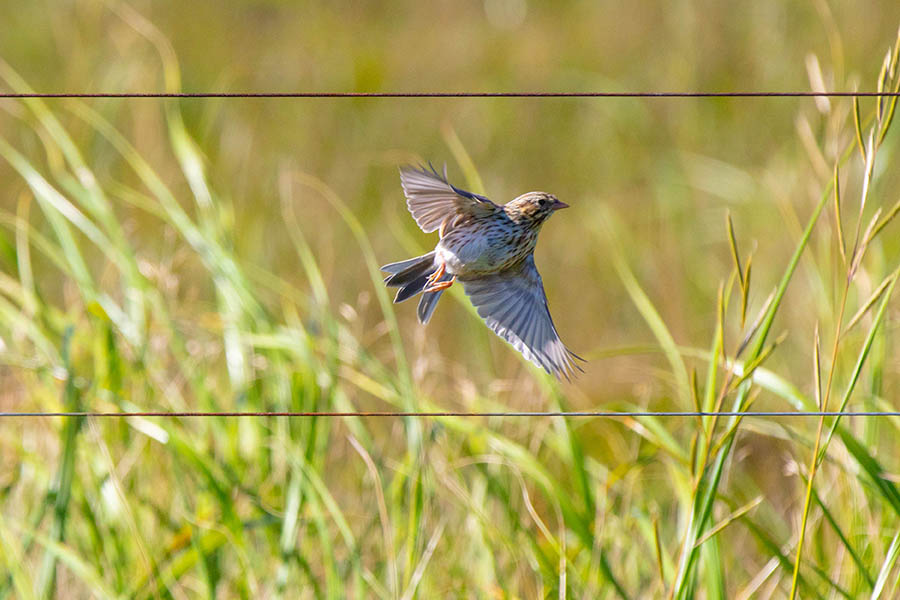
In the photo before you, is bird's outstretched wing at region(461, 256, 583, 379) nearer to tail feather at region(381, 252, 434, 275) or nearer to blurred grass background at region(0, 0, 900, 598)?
tail feather at region(381, 252, 434, 275)

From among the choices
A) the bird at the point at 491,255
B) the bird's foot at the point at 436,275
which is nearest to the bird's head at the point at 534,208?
the bird at the point at 491,255

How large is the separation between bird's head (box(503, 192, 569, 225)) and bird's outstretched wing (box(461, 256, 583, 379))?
9 cm

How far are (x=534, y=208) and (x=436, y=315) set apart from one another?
288cm

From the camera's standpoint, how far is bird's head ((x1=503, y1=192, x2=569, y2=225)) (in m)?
1.40

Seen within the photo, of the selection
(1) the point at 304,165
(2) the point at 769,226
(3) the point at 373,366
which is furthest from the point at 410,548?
(1) the point at 304,165

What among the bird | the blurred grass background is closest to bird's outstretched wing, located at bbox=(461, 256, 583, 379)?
the bird

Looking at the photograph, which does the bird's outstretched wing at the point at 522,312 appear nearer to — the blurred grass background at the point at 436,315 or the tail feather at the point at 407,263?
the tail feather at the point at 407,263

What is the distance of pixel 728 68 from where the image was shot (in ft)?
18.4

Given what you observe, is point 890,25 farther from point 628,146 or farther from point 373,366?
point 373,366

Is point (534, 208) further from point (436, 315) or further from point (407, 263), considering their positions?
point (436, 315)

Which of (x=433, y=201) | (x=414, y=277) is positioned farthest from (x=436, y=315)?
(x=433, y=201)

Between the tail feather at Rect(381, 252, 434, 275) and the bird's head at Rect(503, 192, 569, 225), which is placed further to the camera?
A: the tail feather at Rect(381, 252, 434, 275)

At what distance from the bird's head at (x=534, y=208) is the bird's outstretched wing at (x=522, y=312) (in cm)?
9

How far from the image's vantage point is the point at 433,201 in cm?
145
